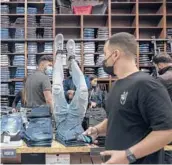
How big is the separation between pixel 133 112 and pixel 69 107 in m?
0.94

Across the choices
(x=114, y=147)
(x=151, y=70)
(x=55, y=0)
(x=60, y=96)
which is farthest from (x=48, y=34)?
(x=114, y=147)

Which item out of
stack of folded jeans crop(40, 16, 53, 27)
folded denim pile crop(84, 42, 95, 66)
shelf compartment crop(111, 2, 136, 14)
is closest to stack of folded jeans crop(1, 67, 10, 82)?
stack of folded jeans crop(40, 16, 53, 27)

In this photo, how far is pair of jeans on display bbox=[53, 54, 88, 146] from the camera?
2163 mm

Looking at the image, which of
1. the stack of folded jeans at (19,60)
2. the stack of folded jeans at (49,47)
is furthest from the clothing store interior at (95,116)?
the stack of folded jeans at (19,60)

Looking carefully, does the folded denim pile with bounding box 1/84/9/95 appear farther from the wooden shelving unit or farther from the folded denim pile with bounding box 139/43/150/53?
the folded denim pile with bounding box 139/43/150/53

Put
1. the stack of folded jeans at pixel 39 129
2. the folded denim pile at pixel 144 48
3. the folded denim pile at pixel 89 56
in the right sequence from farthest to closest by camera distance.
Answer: the folded denim pile at pixel 144 48, the folded denim pile at pixel 89 56, the stack of folded jeans at pixel 39 129

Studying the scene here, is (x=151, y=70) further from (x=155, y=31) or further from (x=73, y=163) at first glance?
(x=73, y=163)

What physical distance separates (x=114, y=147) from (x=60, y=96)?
83 centimetres

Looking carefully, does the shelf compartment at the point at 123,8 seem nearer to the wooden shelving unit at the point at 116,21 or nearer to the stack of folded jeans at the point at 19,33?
the wooden shelving unit at the point at 116,21

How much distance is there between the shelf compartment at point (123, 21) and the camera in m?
6.55

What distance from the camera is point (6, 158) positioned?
81.6 inches

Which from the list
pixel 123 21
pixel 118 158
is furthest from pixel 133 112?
pixel 123 21

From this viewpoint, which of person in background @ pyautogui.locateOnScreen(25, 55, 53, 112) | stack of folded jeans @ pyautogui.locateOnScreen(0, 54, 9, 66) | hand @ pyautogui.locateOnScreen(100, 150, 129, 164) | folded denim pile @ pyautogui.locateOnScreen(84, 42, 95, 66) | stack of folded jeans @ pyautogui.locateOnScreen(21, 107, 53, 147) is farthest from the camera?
folded denim pile @ pyautogui.locateOnScreen(84, 42, 95, 66)

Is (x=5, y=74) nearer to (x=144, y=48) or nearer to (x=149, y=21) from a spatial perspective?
(x=144, y=48)
